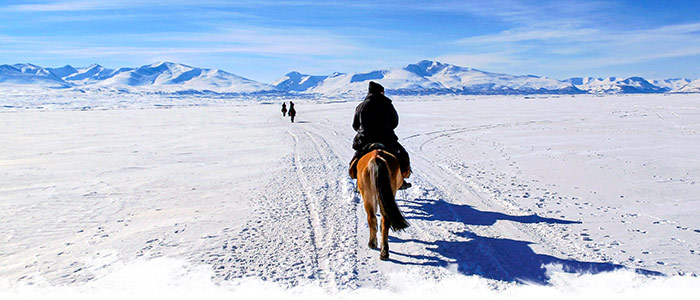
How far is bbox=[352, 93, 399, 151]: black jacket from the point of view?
18.1 feet

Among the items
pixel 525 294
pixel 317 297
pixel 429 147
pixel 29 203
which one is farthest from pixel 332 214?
pixel 429 147

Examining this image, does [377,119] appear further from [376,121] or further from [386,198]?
[386,198]

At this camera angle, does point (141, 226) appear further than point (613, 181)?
No

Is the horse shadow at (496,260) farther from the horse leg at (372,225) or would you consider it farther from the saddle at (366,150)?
the saddle at (366,150)

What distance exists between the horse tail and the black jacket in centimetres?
111

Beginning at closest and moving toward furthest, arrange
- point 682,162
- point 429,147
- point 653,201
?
1. point 653,201
2. point 682,162
3. point 429,147

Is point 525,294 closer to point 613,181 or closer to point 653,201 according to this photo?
point 653,201

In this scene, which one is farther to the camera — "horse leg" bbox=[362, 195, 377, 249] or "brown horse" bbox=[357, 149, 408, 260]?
"horse leg" bbox=[362, 195, 377, 249]

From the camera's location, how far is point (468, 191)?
7566mm

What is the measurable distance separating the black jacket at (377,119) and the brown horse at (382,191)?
25.5 inches

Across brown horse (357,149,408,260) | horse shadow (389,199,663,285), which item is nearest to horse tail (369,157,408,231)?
brown horse (357,149,408,260)

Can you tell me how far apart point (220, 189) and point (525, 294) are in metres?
5.76

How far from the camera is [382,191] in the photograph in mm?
4387

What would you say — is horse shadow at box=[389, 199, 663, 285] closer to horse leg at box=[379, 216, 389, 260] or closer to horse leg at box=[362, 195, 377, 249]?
horse leg at box=[379, 216, 389, 260]
